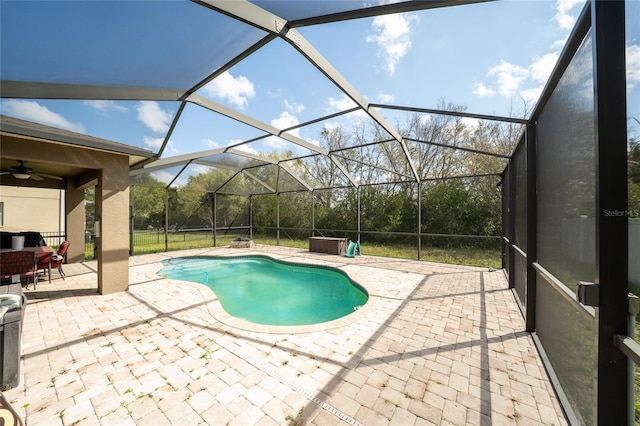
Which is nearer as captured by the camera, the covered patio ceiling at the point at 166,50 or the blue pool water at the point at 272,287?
the covered patio ceiling at the point at 166,50

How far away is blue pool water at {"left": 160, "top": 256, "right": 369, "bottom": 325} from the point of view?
514 cm

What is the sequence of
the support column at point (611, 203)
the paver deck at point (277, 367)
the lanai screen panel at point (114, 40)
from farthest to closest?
the lanai screen panel at point (114, 40) < the paver deck at point (277, 367) < the support column at point (611, 203)

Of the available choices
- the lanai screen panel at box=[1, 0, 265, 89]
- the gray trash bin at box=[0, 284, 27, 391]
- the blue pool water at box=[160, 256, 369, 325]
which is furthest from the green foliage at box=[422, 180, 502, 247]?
the gray trash bin at box=[0, 284, 27, 391]

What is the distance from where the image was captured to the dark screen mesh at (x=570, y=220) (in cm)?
158

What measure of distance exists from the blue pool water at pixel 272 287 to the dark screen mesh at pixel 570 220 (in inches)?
122

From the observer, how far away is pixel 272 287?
6.95 meters

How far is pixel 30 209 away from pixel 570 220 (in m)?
21.2

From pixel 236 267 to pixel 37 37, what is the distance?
7574 mm

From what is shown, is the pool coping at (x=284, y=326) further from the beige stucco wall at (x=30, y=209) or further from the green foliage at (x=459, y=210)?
the beige stucco wall at (x=30, y=209)

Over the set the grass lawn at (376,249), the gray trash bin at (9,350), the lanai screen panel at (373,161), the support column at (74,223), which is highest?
the lanai screen panel at (373,161)

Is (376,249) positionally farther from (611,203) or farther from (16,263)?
(16,263)

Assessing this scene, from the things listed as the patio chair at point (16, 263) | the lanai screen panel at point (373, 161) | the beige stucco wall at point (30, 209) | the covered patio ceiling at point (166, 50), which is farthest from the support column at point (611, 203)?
the beige stucco wall at point (30, 209)

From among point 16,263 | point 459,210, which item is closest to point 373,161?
point 459,210

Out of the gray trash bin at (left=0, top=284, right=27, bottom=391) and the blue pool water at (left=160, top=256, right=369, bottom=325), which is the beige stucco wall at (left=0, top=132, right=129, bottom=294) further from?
the gray trash bin at (left=0, top=284, right=27, bottom=391)
